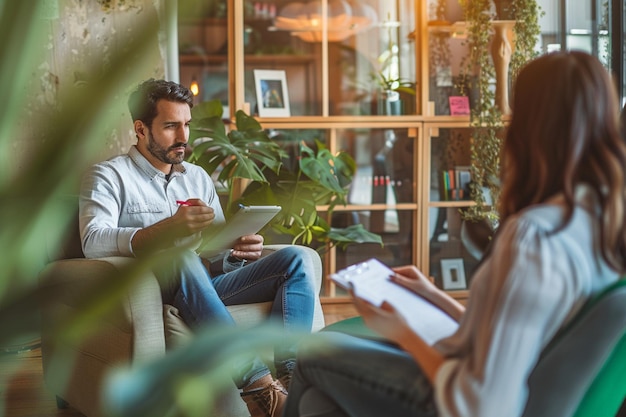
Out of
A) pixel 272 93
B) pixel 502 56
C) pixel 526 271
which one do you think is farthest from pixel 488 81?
pixel 526 271

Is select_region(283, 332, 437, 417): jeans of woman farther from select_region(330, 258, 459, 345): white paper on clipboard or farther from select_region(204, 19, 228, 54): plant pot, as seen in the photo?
select_region(204, 19, 228, 54): plant pot

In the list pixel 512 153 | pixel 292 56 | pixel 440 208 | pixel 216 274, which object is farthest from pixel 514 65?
pixel 512 153

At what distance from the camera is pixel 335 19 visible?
498 cm

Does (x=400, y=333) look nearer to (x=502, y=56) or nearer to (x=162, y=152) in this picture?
(x=162, y=152)

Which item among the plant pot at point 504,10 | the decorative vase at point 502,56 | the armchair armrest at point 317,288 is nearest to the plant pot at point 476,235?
the decorative vase at point 502,56

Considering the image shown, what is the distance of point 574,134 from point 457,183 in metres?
3.68

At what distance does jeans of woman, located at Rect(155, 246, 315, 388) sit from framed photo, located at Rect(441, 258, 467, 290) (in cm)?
228

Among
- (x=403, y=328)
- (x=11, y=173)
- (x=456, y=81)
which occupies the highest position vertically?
(x=456, y=81)

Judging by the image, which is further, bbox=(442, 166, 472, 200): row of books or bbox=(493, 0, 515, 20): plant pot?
bbox=(442, 166, 472, 200): row of books

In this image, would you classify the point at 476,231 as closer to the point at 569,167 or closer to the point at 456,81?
the point at 456,81

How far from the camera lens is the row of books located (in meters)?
4.97

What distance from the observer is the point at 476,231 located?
16.3 ft

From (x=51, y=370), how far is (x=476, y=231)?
4.63 meters

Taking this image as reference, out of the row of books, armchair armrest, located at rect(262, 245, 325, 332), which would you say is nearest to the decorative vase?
the row of books
